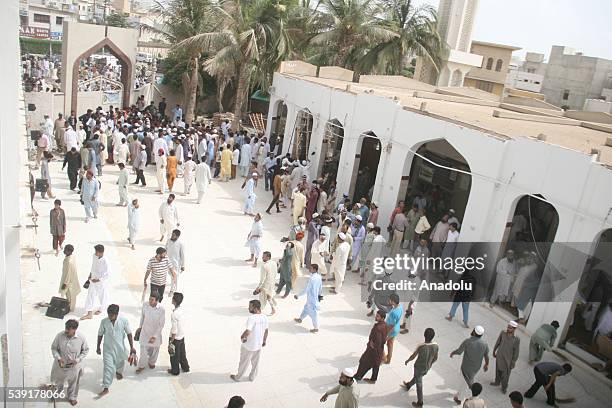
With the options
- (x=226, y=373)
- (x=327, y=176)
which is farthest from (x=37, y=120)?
(x=226, y=373)

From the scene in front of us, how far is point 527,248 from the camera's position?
38.2 feet

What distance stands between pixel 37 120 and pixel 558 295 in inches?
687

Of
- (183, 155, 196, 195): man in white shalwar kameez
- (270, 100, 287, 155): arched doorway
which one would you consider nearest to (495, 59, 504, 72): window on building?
(270, 100, 287, 155): arched doorway

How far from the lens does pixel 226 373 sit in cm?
739

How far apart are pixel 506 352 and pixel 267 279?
3.70m

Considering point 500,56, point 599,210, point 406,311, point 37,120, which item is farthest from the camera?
point 500,56

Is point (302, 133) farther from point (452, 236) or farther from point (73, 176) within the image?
point (452, 236)

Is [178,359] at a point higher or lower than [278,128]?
lower

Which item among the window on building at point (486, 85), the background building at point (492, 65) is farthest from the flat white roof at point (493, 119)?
the window on building at point (486, 85)

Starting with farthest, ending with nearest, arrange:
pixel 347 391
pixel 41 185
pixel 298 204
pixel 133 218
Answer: pixel 298 204
pixel 41 185
pixel 133 218
pixel 347 391

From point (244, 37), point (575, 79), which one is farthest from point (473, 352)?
point (575, 79)

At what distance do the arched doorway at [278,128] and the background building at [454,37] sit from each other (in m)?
9.88

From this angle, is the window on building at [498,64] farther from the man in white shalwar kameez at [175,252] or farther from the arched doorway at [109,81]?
the man in white shalwar kameez at [175,252]

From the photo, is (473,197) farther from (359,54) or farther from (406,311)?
(359,54)
